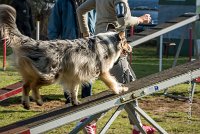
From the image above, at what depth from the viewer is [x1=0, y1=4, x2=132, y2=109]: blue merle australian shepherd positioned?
18.1 ft

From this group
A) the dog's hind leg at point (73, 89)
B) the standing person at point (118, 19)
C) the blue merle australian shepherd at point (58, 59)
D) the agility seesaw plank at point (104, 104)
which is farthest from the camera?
the standing person at point (118, 19)

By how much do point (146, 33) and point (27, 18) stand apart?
10.1 metres

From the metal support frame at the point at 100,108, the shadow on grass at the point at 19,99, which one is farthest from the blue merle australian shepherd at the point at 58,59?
the shadow on grass at the point at 19,99

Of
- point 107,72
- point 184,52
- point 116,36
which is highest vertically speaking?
point 116,36

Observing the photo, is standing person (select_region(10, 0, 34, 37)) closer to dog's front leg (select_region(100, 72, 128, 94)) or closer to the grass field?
the grass field

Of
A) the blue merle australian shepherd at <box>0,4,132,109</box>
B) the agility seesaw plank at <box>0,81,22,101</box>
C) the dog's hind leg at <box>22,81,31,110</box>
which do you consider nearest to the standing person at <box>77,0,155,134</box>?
the blue merle australian shepherd at <box>0,4,132,109</box>

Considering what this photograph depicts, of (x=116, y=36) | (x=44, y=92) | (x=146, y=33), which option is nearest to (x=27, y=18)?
(x=44, y=92)

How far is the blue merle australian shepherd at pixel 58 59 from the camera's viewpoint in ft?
18.1

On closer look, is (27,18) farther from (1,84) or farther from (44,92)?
(44,92)

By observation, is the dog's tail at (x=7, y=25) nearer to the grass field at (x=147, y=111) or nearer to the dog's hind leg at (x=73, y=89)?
the dog's hind leg at (x=73, y=89)

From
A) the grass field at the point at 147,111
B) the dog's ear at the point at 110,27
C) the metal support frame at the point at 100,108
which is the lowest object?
the grass field at the point at 147,111

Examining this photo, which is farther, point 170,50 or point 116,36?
point 170,50

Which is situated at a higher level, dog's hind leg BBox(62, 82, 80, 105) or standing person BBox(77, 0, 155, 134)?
standing person BBox(77, 0, 155, 134)

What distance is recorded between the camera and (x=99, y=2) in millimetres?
6668
